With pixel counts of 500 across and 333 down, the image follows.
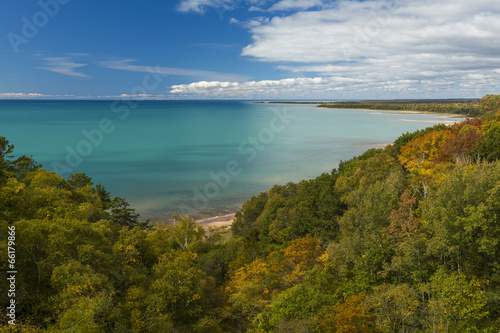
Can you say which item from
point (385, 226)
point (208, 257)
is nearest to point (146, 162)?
point (208, 257)


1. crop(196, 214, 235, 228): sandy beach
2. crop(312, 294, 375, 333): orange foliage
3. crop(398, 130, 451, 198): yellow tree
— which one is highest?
crop(398, 130, 451, 198): yellow tree

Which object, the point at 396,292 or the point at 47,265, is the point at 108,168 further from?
the point at 396,292

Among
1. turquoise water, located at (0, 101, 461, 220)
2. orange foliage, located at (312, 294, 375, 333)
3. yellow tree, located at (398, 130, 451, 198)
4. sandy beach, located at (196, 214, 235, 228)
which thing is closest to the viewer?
orange foliage, located at (312, 294, 375, 333)

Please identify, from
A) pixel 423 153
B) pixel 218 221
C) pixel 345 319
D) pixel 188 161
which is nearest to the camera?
pixel 345 319

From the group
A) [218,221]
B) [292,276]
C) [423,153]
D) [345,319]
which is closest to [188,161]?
[218,221]

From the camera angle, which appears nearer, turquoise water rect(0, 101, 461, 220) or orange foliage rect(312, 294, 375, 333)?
orange foliage rect(312, 294, 375, 333)

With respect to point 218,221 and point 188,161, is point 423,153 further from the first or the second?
point 188,161

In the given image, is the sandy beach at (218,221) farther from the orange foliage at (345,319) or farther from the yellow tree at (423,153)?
Answer: the orange foliage at (345,319)

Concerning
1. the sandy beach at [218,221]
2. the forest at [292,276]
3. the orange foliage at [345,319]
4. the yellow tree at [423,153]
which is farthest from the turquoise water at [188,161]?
the orange foliage at [345,319]

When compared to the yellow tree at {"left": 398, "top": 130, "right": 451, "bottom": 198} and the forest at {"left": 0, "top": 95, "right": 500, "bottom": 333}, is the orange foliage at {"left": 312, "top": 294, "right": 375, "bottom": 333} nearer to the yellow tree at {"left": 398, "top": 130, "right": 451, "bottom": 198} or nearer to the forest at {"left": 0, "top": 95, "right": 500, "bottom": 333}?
the forest at {"left": 0, "top": 95, "right": 500, "bottom": 333}

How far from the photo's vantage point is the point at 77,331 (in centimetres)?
1209

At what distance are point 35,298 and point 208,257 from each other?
1718 cm

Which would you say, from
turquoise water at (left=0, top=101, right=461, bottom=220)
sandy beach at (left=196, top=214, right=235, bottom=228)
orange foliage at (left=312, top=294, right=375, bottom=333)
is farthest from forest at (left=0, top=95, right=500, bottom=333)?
turquoise water at (left=0, top=101, right=461, bottom=220)

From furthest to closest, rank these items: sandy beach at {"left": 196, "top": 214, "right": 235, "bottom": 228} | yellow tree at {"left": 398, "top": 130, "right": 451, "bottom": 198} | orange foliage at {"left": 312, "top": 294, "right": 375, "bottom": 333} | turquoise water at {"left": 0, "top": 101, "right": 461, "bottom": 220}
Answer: turquoise water at {"left": 0, "top": 101, "right": 461, "bottom": 220} < sandy beach at {"left": 196, "top": 214, "right": 235, "bottom": 228} < yellow tree at {"left": 398, "top": 130, "right": 451, "bottom": 198} < orange foliage at {"left": 312, "top": 294, "right": 375, "bottom": 333}
